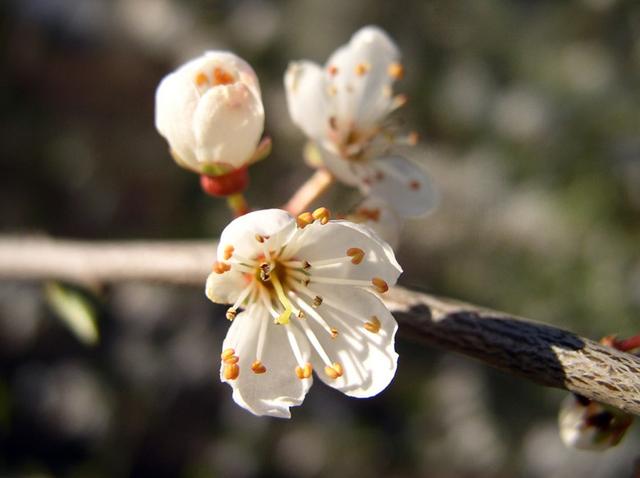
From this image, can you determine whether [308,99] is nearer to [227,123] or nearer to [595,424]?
[227,123]

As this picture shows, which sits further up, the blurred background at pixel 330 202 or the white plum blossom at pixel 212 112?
the white plum blossom at pixel 212 112

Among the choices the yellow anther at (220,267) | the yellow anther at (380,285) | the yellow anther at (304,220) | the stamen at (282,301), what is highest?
the yellow anther at (304,220)

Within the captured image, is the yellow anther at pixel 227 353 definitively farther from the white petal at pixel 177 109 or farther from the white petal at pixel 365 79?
the white petal at pixel 365 79

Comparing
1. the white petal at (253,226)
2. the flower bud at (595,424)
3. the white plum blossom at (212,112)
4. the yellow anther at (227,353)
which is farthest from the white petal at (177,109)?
the flower bud at (595,424)

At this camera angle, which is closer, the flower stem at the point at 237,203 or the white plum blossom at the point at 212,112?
the white plum blossom at the point at 212,112

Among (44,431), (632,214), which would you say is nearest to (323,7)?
(632,214)

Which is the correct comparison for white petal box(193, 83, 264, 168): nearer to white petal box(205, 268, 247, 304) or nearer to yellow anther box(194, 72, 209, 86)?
yellow anther box(194, 72, 209, 86)
